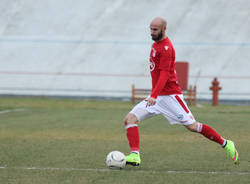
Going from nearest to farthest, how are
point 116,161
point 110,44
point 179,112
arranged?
point 116,161 → point 179,112 → point 110,44

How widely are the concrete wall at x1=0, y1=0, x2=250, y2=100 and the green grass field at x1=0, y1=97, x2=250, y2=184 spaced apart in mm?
13445

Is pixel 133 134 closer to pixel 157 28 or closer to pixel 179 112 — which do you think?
pixel 179 112

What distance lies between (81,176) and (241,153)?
10.6 ft

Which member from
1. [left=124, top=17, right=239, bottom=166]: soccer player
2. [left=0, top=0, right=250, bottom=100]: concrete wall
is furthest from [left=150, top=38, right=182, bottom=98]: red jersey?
[left=0, top=0, right=250, bottom=100]: concrete wall

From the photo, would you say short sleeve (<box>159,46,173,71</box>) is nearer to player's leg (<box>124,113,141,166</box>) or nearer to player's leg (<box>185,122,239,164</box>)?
player's leg (<box>124,113,141,166</box>)

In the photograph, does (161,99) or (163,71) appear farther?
(161,99)

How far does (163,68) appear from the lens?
730 cm

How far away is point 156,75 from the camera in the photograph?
7.53m

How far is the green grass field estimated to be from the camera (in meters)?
6.69

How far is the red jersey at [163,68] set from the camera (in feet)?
23.9

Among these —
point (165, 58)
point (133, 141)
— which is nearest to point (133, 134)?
point (133, 141)

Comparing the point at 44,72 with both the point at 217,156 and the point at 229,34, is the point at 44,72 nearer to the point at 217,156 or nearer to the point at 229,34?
the point at 229,34

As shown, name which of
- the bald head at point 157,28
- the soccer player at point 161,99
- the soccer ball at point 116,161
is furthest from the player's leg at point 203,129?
the bald head at point 157,28

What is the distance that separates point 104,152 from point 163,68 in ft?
7.29
